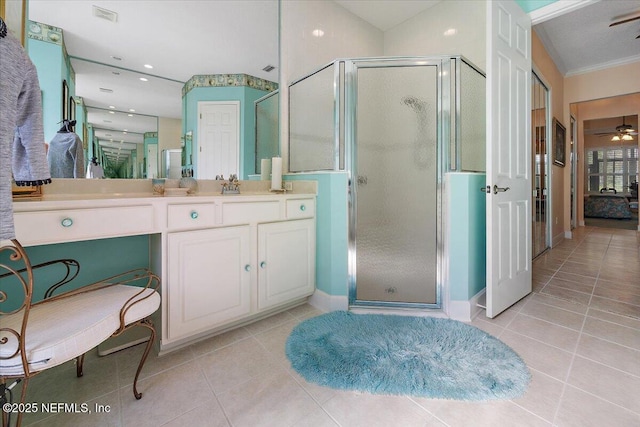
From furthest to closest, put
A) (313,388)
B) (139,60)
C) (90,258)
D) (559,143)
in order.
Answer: (559,143)
(139,60)
(90,258)
(313,388)

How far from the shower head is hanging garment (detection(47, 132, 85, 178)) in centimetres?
210

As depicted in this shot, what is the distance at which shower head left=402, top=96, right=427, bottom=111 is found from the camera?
2.12m

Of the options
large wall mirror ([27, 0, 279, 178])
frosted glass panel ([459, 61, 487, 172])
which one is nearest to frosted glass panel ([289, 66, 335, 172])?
large wall mirror ([27, 0, 279, 178])

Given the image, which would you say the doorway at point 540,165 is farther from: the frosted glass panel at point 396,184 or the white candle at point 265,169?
the white candle at point 265,169

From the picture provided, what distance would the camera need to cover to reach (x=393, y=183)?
2223mm

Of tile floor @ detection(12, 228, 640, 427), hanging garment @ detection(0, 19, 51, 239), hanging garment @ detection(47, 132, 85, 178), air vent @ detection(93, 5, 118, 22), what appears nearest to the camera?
hanging garment @ detection(0, 19, 51, 239)

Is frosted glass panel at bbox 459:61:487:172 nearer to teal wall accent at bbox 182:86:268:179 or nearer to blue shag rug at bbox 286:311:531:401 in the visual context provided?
blue shag rug at bbox 286:311:531:401

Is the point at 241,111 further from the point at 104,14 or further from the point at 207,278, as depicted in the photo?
the point at 207,278

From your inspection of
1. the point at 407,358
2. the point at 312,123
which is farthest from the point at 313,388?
the point at 312,123

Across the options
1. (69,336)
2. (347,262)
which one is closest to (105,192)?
(69,336)

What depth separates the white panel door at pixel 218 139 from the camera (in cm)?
198

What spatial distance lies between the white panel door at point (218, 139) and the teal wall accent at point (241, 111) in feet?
0.10

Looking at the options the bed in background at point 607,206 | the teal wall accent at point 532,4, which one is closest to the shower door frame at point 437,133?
the teal wall accent at point 532,4

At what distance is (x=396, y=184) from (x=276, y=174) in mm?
945
